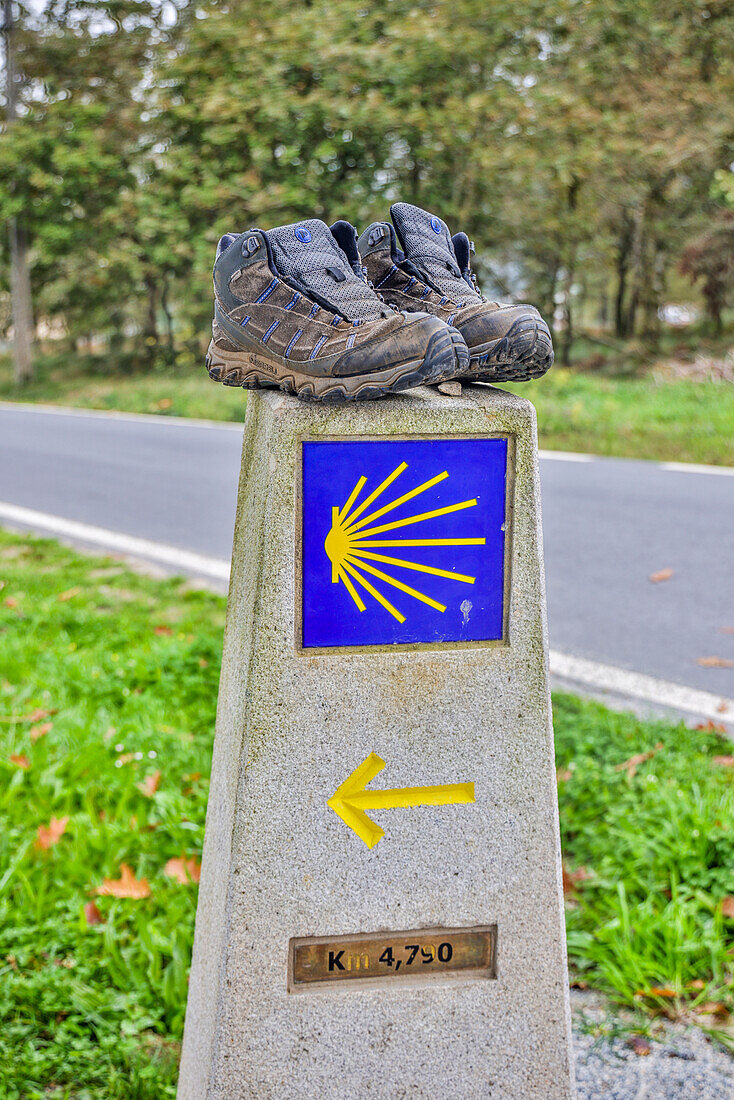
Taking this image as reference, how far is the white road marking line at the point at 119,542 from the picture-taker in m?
5.64

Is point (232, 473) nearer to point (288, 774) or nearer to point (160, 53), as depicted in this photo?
point (288, 774)

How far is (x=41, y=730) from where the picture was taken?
11.1ft

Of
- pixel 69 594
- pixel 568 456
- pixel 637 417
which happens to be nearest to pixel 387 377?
pixel 69 594

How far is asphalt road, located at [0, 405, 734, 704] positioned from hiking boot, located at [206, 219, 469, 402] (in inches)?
113

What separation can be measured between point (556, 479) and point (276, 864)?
22.2 ft

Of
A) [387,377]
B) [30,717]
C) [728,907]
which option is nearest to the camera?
[387,377]

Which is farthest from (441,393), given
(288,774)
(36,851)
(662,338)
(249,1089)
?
(662,338)

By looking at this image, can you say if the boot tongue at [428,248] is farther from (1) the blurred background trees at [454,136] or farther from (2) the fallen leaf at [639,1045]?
(1) the blurred background trees at [454,136]

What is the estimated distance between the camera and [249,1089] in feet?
5.66

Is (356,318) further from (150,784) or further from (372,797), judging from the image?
(150,784)

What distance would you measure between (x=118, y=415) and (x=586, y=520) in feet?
29.3

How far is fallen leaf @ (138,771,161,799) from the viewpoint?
9.99 feet

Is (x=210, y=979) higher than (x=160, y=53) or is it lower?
lower

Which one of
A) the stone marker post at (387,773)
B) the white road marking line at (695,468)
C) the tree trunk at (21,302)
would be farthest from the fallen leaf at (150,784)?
the tree trunk at (21,302)
